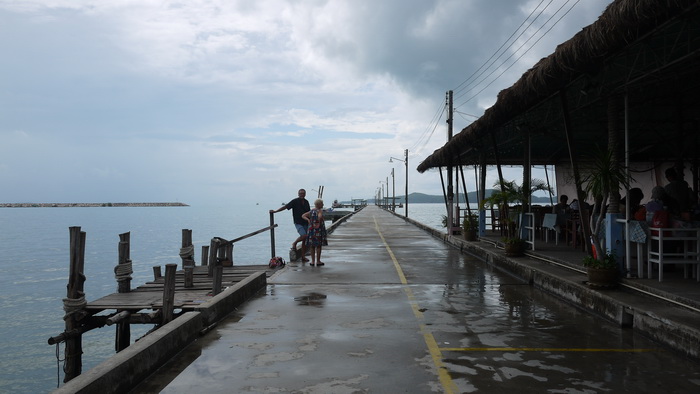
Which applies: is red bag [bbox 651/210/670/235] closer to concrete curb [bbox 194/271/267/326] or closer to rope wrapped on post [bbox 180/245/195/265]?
concrete curb [bbox 194/271/267/326]

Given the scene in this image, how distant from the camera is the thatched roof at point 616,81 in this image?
696 cm

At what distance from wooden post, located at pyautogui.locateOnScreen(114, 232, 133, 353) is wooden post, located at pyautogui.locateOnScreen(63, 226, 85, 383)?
81cm

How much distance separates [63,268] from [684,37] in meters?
38.9

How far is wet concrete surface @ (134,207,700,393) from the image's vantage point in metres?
5.09

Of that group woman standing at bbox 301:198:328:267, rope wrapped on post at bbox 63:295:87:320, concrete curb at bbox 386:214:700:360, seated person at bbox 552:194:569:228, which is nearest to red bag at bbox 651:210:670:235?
concrete curb at bbox 386:214:700:360

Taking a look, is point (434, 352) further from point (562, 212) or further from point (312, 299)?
point (562, 212)

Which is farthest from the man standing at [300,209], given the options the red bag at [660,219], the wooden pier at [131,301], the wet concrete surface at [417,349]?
the red bag at [660,219]

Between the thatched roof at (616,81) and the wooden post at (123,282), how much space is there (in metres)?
9.78

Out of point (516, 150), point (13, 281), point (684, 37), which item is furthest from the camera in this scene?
point (13, 281)

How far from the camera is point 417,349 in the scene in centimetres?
627

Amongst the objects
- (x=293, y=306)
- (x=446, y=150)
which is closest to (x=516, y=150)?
(x=446, y=150)

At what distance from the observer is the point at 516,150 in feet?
73.8

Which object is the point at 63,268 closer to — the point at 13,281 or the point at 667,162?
the point at 13,281

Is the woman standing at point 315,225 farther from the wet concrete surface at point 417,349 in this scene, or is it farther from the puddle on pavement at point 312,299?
the puddle on pavement at point 312,299
